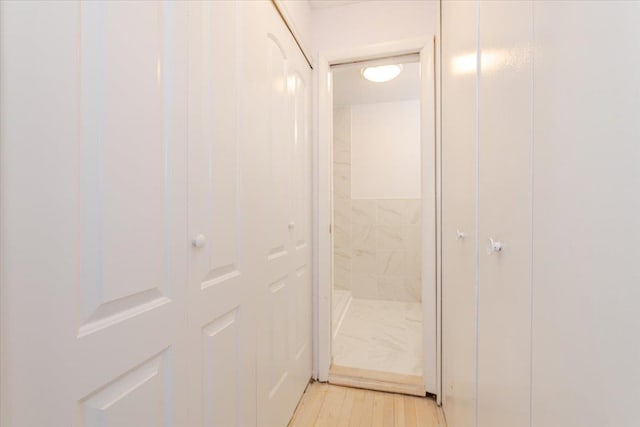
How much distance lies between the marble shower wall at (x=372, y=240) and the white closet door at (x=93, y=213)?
296cm

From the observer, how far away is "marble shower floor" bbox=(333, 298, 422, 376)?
6.59 feet

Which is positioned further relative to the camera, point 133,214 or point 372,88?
point 372,88

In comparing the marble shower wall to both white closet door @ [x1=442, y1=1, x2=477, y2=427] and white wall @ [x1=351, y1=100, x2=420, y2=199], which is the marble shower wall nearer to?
white wall @ [x1=351, y1=100, x2=420, y2=199]

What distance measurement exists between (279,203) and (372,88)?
7.46 ft

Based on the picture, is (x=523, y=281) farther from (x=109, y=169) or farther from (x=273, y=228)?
(x=273, y=228)

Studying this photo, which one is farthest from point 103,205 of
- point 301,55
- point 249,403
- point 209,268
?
point 301,55

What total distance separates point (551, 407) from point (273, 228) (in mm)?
1061

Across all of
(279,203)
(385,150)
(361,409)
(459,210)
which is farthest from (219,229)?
(385,150)

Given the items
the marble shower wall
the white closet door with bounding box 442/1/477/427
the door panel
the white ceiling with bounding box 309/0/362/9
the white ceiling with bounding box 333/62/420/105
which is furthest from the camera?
the marble shower wall

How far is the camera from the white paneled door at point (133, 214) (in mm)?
393

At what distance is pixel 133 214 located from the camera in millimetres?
569

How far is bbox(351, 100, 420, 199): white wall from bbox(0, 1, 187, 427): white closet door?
2.98 metres

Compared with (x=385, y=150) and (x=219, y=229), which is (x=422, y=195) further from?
(x=385, y=150)

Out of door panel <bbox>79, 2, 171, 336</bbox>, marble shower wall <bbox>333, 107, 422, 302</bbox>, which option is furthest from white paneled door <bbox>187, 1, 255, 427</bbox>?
marble shower wall <bbox>333, 107, 422, 302</bbox>
